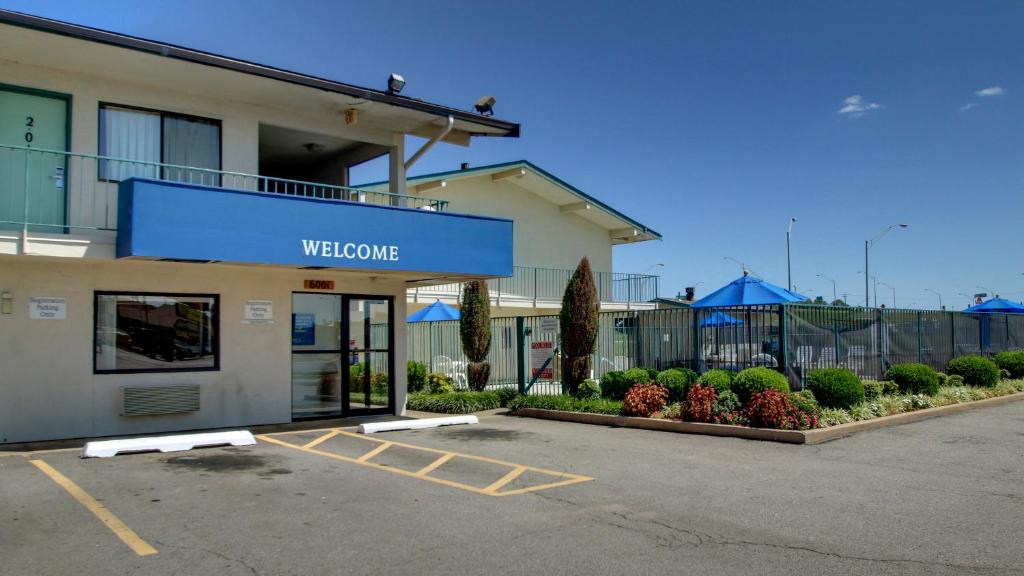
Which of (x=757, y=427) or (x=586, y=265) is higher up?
(x=586, y=265)

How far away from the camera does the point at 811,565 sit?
229 inches

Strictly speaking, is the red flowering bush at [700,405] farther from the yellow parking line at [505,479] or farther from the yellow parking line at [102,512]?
the yellow parking line at [102,512]

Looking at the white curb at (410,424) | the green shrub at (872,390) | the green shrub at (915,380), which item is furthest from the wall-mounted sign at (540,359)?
the green shrub at (915,380)

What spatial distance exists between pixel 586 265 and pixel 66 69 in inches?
431

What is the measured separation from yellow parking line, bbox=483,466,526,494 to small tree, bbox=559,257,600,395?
26.6 ft

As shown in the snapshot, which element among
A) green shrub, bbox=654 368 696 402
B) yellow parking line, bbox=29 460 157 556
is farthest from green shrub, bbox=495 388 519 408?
yellow parking line, bbox=29 460 157 556

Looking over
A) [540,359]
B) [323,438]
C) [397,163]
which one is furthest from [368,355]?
[540,359]

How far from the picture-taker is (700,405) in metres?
13.5

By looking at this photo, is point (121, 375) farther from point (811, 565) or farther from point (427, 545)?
point (811, 565)

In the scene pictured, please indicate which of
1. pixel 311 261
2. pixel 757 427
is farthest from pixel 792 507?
pixel 311 261

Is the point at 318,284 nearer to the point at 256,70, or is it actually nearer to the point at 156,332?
the point at 156,332

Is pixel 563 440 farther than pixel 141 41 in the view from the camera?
Yes

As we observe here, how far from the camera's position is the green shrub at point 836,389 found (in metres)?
13.9

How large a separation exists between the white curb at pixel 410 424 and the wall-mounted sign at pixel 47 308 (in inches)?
195
